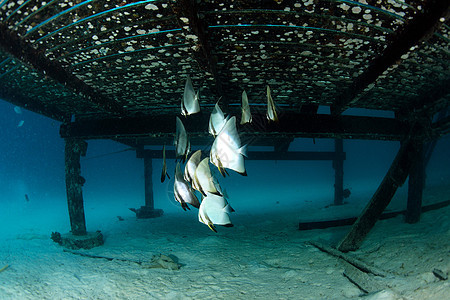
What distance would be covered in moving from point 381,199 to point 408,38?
352 cm

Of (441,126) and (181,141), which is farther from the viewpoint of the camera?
(441,126)

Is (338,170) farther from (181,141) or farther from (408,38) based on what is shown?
(181,141)

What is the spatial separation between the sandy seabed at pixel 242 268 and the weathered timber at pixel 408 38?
3.20 meters

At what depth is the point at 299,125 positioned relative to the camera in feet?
17.8

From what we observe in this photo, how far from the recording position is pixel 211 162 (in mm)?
2258

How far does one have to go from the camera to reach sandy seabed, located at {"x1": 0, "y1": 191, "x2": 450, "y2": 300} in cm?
370

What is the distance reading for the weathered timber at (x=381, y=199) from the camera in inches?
192

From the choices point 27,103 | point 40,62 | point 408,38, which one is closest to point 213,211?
point 408,38

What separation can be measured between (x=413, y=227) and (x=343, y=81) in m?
4.73

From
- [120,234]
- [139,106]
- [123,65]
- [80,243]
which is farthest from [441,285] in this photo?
[120,234]

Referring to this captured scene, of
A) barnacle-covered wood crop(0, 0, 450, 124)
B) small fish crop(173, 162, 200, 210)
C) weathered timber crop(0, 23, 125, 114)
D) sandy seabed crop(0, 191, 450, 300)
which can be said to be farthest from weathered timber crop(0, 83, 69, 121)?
small fish crop(173, 162, 200, 210)

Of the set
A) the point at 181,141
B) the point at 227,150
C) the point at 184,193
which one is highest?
the point at 181,141

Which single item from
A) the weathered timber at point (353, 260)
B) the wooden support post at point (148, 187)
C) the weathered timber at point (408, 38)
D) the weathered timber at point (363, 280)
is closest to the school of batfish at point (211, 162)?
the weathered timber at point (408, 38)

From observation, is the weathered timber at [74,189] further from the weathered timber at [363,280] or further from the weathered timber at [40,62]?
the weathered timber at [363,280]
